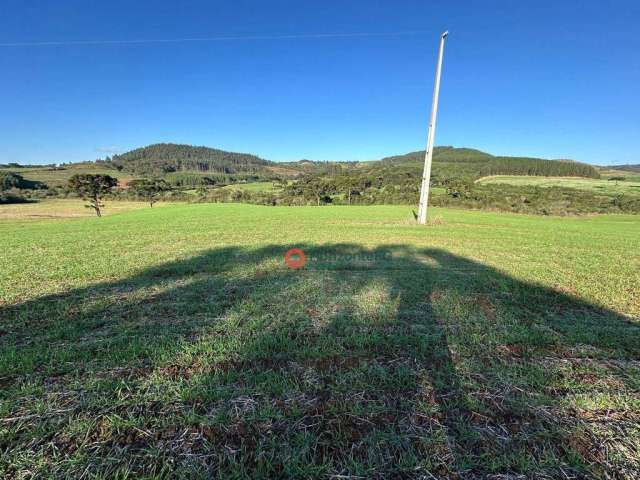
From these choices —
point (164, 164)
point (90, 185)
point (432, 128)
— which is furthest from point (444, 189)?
point (164, 164)

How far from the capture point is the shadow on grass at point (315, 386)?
2143mm

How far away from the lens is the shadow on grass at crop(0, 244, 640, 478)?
2.14 metres

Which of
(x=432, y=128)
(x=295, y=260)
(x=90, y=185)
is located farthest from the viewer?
(x=90, y=185)

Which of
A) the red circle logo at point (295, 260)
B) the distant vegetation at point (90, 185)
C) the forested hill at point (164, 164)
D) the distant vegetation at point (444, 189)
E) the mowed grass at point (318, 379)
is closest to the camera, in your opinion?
the mowed grass at point (318, 379)

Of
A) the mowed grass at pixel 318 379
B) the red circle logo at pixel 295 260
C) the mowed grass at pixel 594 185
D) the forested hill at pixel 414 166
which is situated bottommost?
the red circle logo at pixel 295 260

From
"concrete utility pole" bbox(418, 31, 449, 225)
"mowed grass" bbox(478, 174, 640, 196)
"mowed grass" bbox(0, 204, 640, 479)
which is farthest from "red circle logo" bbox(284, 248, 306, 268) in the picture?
"mowed grass" bbox(478, 174, 640, 196)

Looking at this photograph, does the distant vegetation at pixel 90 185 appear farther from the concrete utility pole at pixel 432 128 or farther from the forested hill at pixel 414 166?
the forested hill at pixel 414 166

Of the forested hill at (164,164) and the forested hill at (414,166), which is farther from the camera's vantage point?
the forested hill at (164,164)

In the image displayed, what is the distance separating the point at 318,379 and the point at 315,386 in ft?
0.44

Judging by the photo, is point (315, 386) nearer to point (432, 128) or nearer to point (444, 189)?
point (432, 128)

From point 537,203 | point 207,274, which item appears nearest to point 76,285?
point 207,274

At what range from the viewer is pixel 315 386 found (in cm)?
297

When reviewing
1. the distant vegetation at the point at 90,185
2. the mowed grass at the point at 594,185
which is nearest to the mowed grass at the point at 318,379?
the distant vegetation at the point at 90,185

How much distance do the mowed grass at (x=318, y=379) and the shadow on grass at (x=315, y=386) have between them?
0.06 ft
